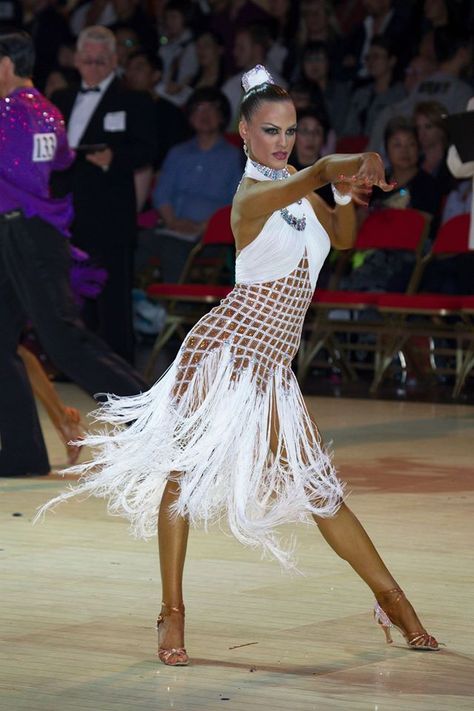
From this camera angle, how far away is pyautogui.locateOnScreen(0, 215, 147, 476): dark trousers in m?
7.02

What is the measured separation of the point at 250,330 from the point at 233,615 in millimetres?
892

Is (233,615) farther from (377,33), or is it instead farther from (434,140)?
(377,33)

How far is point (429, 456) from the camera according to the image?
795 cm

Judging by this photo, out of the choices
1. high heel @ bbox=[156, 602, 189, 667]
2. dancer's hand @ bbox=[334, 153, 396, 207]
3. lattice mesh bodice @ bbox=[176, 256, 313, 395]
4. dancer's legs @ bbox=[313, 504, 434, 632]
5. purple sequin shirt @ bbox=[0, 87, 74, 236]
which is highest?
dancer's hand @ bbox=[334, 153, 396, 207]

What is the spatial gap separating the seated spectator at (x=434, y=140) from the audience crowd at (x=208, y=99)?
0.03 ft

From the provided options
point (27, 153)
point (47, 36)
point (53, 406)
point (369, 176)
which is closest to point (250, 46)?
point (47, 36)

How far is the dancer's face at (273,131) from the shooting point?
13.9 ft

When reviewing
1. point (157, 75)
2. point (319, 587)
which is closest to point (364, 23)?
point (157, 75)

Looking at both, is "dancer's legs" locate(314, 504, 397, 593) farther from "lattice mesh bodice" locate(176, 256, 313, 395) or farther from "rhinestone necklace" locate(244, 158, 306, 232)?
"rhinestone necklace" locate(244, 158, 306, 232)

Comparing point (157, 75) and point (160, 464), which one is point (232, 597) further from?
point (157, 75)

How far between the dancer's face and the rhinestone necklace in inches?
0.5

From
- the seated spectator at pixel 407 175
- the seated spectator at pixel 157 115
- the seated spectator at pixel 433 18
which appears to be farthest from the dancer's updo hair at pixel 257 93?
the seated spectator at pixel 433 18

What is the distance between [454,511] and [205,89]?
259 inches

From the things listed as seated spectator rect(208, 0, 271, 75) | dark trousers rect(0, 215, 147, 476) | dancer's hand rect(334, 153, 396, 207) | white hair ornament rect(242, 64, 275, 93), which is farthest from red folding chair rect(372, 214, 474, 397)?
dancer's hand rect(334, 153, 396, 207)
